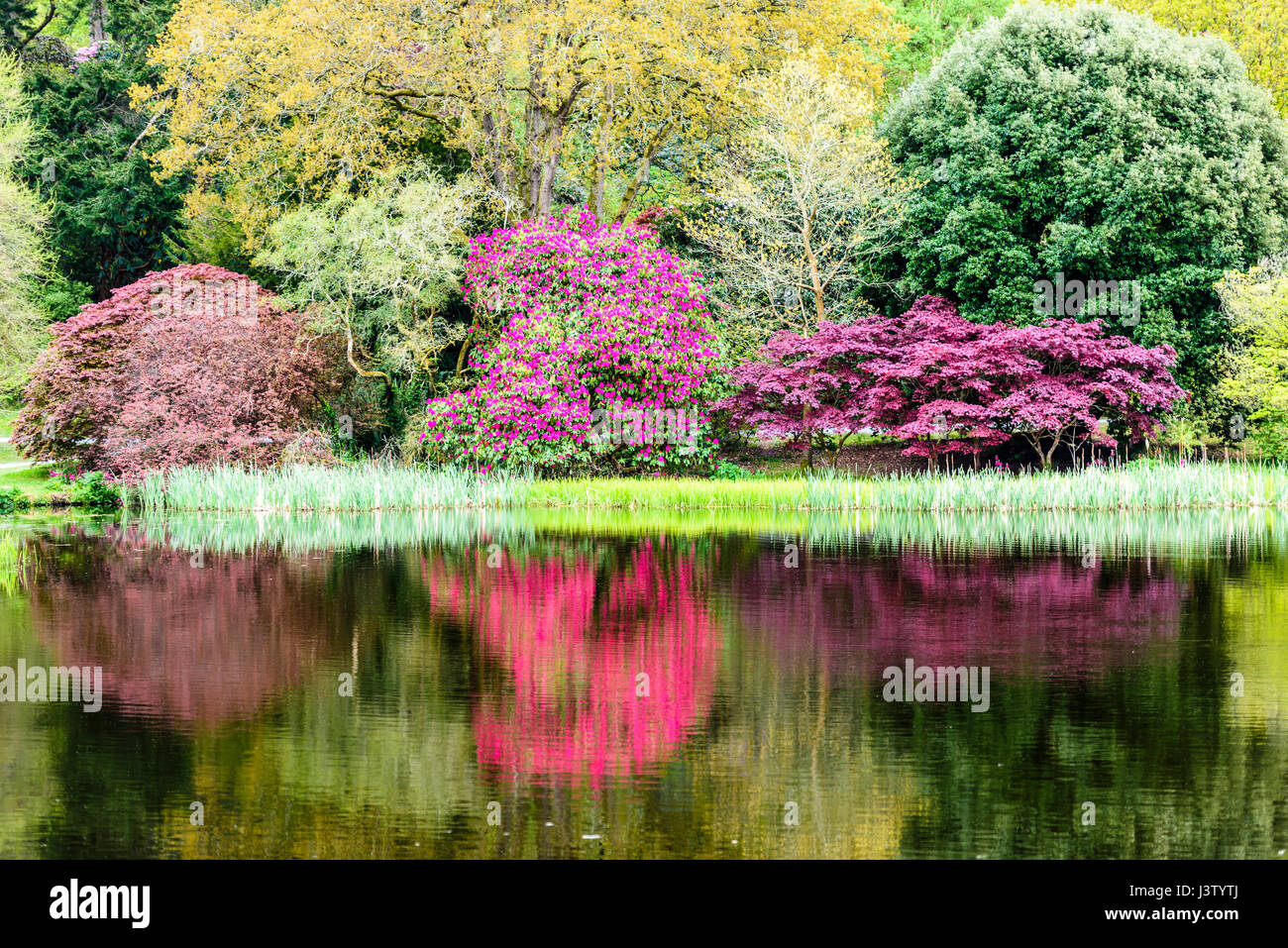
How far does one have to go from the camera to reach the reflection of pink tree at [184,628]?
8.87 metres

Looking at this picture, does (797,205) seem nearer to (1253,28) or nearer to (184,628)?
(1253,28)

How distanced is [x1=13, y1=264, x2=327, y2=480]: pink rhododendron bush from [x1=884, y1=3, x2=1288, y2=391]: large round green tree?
44.7 ft

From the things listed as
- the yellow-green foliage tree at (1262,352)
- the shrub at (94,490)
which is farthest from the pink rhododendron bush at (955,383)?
the shrub at (94,490)

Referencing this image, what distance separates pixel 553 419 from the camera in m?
26.5

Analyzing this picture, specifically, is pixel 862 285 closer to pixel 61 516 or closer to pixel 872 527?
pixel 872 527

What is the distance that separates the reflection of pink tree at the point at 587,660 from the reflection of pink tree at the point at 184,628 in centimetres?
149

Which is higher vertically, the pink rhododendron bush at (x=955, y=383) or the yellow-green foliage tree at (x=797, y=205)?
the yellow-green foliage tree at (x=797, y=205)

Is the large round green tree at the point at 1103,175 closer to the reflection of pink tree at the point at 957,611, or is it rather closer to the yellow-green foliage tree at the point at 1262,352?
the yellow-green foliage tree at the point at 1262,352

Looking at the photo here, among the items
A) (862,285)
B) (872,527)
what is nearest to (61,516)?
(872,527)

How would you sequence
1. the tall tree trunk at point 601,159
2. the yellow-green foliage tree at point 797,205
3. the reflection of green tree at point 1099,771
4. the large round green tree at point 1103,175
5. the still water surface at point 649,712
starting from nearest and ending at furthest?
the reflection of green tree at point 1099,771, the still water surface at point 649,712, the large round green tree at point 1103,175, the yellow-green foliage tree at point 797,205, the tall tree trunk at point 601,159

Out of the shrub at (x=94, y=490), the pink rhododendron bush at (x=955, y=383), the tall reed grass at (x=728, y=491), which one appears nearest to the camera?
the tall reed grass at (x=728, y=491)
